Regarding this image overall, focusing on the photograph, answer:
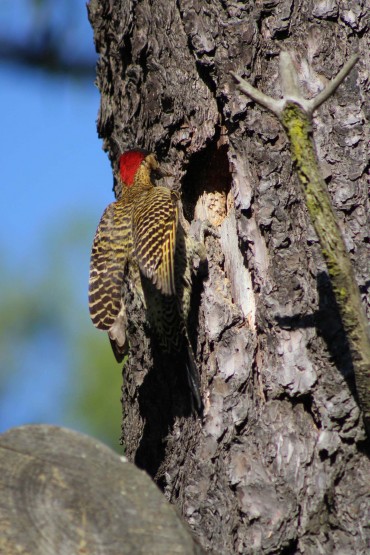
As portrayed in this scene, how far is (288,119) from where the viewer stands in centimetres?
243

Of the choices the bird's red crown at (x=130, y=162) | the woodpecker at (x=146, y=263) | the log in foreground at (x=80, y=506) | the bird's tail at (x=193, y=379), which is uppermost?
the bird's red crown at (x=130, y=162)

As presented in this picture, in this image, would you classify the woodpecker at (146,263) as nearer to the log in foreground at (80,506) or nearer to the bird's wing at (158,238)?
the bird's wing at (158,238)

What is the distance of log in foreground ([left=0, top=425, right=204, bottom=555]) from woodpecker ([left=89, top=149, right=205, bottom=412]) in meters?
1.65


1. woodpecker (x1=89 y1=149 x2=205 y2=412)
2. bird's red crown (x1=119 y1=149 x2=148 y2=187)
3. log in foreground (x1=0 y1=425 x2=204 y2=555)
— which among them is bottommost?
log in foreground (x1=0 y1=425 x2=204 y2=555)

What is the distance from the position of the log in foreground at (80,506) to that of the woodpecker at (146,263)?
1.65 meters

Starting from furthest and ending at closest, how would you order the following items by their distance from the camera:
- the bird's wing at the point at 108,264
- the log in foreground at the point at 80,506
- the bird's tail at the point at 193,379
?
the bird's wing at the point at 108,264 → the bird's tail at the point at 193,379 → the log in foreground at the point at 80,506

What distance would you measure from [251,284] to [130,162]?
1092mm

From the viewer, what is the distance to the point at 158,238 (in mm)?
4230

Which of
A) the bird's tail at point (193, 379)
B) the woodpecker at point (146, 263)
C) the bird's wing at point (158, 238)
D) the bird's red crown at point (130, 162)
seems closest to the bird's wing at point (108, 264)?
the woodpecker at point (146, 263)

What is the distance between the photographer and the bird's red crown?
4125 millimetres

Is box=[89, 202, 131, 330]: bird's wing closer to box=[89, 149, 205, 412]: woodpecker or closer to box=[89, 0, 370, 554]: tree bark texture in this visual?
box=[89, 149, 205, 412]: woodpecker

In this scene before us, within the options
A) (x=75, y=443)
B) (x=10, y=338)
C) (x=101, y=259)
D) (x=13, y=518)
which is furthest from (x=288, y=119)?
(x=10, y=338)

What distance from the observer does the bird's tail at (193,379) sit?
137 inches

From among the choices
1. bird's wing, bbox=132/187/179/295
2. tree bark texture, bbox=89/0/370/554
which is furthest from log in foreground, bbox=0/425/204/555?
bird's wing, bbox=132/187/179/295
